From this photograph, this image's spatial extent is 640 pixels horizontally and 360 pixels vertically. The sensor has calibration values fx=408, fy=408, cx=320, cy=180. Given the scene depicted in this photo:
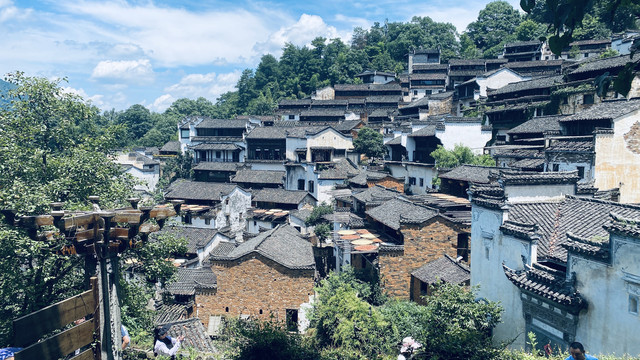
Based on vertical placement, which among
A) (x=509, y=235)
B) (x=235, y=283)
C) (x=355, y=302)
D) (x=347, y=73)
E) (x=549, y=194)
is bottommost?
(x=235, y=283)

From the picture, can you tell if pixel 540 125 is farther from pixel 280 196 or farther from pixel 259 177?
pixel 259 177

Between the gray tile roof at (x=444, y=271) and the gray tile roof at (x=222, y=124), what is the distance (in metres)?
36.8

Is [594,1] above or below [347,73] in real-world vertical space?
below

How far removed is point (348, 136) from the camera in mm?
46969

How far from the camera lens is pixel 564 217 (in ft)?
43.8

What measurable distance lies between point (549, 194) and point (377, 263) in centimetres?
943

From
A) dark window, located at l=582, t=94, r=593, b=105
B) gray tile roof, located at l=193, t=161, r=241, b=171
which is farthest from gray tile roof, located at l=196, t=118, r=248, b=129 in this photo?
dark window, located at l=582, t=94, r=593, b=105

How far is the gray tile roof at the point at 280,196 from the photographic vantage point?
39938 mm

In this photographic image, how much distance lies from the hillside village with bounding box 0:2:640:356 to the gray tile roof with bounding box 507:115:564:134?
0.16 meters

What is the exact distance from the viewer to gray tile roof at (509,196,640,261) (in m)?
11.6

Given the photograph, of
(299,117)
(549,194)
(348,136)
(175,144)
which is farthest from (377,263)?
(175,144)

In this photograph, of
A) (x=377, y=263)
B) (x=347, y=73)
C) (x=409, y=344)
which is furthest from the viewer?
(x=347, y=73)

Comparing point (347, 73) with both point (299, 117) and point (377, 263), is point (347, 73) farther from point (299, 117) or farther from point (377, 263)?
point (377, 263)

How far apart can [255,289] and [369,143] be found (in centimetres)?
2943
